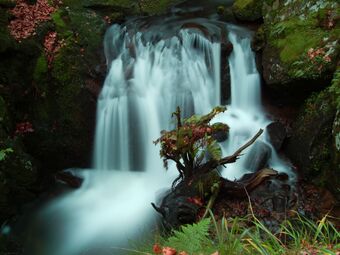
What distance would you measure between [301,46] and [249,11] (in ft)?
8.04

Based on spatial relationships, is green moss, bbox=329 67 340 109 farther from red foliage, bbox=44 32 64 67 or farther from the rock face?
red foliage, bbox=44 32 64 67

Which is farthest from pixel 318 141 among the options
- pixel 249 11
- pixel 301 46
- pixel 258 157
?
pixel 249 11

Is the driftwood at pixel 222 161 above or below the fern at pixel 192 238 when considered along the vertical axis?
below

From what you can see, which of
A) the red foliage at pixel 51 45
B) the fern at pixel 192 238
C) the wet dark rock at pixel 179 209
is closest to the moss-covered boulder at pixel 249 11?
the red foliage at pixel 51 45

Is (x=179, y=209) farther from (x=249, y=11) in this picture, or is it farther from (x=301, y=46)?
(x=249, y=11)

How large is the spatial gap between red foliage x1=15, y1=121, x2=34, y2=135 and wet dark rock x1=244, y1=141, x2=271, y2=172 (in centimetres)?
434

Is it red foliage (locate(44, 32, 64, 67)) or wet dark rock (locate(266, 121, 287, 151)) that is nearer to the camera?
wet dark rock (locate(266, 121, 287, 151))

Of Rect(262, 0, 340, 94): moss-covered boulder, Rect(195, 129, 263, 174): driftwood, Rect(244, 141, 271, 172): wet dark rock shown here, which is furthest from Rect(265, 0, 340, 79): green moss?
Rect(195, 129, 263, 174): driftwood

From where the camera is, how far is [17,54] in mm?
7879

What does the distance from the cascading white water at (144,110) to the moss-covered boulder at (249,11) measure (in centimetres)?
69

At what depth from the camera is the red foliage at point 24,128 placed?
25.5ft

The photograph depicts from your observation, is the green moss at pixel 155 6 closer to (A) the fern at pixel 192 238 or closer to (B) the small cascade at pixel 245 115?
(B) the small cascade at pixel 245 115

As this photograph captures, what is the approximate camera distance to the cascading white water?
7.39m

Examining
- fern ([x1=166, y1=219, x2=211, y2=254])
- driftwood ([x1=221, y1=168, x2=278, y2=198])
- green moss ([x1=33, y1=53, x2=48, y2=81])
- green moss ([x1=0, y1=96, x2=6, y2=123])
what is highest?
green moss ([x1=33, y1=53, x2=48, y2=81])
